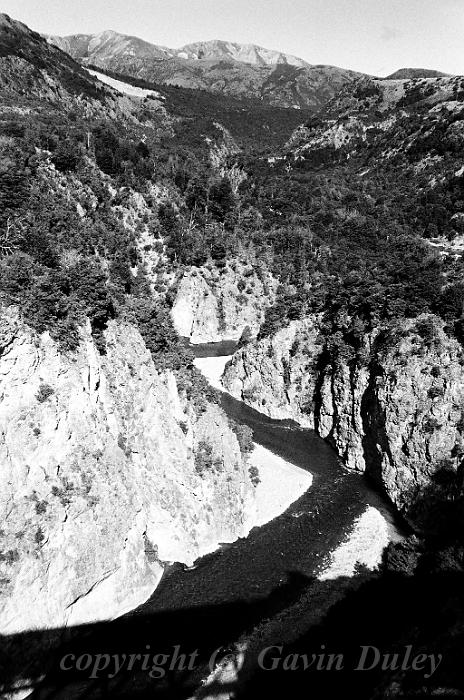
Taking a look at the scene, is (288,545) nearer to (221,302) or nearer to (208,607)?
(208,607)

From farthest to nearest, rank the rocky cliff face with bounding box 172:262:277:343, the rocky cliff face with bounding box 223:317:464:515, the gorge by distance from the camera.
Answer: the rocky cliff face with bounding box 172:262:277:343 → the rocky cliff face with bounding box 223:317:464:515 → the gorge

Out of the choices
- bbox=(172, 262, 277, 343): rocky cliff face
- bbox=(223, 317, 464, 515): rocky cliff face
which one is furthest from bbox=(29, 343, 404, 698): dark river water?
bbox=(172, 262, 277, 343): rocky cliff face

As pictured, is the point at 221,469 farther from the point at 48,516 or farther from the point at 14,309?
the point at 14,309

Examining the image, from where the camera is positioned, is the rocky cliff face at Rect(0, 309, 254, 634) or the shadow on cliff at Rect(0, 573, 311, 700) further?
the rocky cliff face at Rect(0, 309, 254, 634)

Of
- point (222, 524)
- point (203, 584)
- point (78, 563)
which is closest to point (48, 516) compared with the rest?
point (78, 563)

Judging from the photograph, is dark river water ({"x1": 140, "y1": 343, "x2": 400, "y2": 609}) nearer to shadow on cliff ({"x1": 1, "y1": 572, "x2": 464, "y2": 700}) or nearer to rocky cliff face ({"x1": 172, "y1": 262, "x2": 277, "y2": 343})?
shadow on cliff ({"x1": 1, "y1": 572, "x2": 464, "y2": 700})

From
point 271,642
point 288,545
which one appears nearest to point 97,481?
point 271,642
